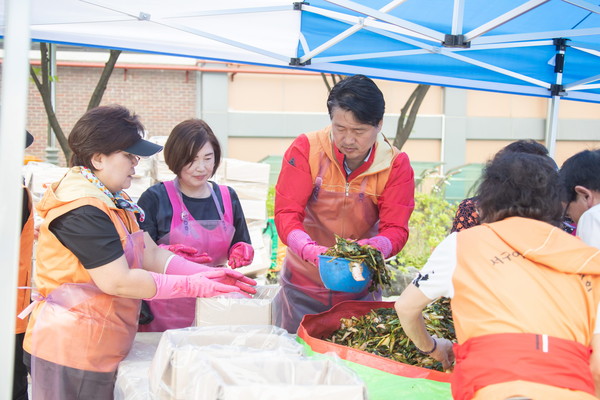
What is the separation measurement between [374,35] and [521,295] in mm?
2558

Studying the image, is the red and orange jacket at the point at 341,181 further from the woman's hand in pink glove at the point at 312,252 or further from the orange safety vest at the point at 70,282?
the orange safety vest at the point at 70,282

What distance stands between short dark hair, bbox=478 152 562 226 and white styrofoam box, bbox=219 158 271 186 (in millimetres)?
4626

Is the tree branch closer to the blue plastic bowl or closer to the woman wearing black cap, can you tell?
the woman wearing black cap

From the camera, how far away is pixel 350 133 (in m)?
2.55

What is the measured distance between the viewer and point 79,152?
2068 millimetres

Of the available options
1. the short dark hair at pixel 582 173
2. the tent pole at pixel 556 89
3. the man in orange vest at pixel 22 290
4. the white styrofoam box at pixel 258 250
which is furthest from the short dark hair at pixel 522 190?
the white styrofoam box at pixel 258 250

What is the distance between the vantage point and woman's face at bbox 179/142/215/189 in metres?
2.75

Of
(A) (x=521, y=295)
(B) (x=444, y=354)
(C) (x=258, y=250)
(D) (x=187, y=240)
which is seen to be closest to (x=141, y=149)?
(D) (x=187, y=240)

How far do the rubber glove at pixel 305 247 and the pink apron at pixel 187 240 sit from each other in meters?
0.38

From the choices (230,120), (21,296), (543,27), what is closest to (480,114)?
(230,120)

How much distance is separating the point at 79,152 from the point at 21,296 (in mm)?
833

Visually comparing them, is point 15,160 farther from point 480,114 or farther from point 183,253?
point 480,114

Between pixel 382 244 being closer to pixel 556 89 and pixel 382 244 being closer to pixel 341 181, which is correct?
pixel 341 181

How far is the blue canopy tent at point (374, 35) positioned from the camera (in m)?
3.14
